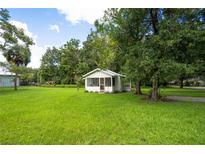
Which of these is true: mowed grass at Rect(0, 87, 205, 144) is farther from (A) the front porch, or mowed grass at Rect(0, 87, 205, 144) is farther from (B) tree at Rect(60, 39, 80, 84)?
(B) tree at Rect(60, 39, 80, 84)

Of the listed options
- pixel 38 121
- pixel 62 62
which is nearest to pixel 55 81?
pixel 62 62

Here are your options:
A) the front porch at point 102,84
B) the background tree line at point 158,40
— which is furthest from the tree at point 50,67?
the background tree line at point 158,40

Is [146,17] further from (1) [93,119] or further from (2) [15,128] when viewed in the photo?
(2) [15,128]

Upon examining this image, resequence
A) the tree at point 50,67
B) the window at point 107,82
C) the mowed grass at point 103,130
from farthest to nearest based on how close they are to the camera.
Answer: the tree at point 50,67 < the window at point 107,82 < the mowed grass at point 103,130

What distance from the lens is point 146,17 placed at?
32.0 ft

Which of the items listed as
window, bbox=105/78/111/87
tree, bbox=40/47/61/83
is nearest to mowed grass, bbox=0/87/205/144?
window, bbox=105/78/111/87

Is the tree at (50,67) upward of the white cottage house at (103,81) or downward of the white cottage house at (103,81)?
upward

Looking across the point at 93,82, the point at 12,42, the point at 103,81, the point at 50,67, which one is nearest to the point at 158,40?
the point at 103,81

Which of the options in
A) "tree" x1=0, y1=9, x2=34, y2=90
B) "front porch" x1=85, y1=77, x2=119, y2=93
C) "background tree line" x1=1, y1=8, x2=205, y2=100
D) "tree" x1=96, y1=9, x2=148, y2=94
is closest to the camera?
"background tree line" x1=1, y1=8, x2=205, y2=100

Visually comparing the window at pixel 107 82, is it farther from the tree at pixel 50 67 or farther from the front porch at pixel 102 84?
the tree at pixel 50 67

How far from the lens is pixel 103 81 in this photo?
16.8 meters

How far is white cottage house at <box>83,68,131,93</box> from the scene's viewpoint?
54.0 feet

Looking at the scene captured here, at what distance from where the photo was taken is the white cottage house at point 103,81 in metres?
16.5
